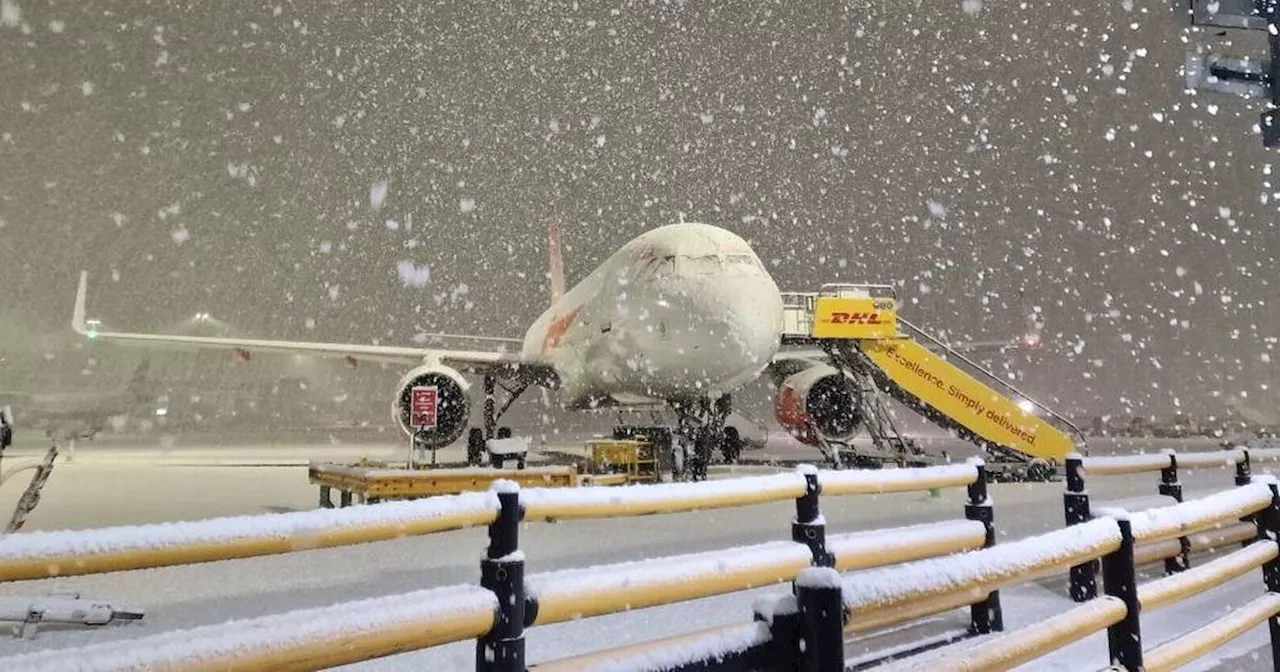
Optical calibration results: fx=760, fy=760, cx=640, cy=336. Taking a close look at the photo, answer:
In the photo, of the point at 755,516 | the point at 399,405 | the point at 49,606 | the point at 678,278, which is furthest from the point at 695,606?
the point at 399,405

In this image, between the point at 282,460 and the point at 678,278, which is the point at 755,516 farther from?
the point at 282,460

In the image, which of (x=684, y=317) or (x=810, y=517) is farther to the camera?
(x=684, y=317)

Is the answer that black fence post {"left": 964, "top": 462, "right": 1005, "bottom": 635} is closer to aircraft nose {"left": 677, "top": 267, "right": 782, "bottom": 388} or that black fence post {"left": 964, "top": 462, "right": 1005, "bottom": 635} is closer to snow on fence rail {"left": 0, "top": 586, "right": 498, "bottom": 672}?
snow on fence rail {"left": 0, "top": 586, "right": 498, "bottom": 672}

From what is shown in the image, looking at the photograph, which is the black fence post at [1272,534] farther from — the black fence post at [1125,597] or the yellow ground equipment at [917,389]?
the yellow ground equipment at [917,389]

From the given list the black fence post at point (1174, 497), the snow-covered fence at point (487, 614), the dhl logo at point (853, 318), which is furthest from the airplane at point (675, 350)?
the snow-covered fence at point (487, 614)

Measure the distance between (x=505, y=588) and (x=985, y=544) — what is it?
3850 millimetres

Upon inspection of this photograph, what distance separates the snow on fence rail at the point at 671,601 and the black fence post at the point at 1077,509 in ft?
7.84

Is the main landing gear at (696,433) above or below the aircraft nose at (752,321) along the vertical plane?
below

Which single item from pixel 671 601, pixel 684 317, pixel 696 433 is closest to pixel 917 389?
pixel 696 433

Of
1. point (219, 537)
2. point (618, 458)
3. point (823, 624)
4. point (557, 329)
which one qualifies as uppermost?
point (557, 329)

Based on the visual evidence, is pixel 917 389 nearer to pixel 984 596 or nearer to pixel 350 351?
pixel 984 596

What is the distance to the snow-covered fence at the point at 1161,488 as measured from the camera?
564 cm

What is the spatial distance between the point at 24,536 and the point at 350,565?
21.6ft

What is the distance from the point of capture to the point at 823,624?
1806 mm
